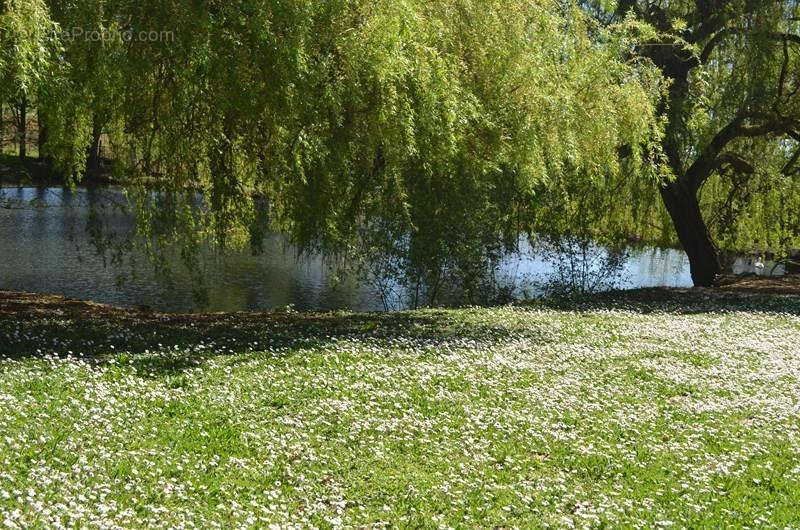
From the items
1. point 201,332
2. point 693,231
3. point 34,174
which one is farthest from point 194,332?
point 693,231

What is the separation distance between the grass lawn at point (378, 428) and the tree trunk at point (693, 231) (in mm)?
12273

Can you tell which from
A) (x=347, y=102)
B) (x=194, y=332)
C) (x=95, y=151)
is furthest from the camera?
(x=95, y=151)

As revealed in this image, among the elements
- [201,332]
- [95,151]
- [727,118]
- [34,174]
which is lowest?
[201,332]

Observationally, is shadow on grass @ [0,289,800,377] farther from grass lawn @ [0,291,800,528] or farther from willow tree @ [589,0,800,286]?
willow tree @ [589,0,800,286]

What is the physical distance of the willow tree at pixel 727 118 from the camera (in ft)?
79.7

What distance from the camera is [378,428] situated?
30.1 ft

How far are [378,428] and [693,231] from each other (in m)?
21.3

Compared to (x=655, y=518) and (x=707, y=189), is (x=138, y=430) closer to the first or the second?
(x=655, y=518)

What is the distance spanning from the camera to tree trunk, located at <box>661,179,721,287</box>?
27.2 metres

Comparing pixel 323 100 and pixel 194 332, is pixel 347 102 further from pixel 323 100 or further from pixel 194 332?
pixel 194 332

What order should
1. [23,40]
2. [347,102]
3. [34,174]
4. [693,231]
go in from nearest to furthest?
[23,40], [347,102], [34,174], [693,231]

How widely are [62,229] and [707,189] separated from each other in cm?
2635

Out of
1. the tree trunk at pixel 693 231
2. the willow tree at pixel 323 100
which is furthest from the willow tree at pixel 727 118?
the willow tree at pixel 323 100

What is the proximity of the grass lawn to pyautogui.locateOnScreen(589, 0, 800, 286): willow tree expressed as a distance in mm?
11273
